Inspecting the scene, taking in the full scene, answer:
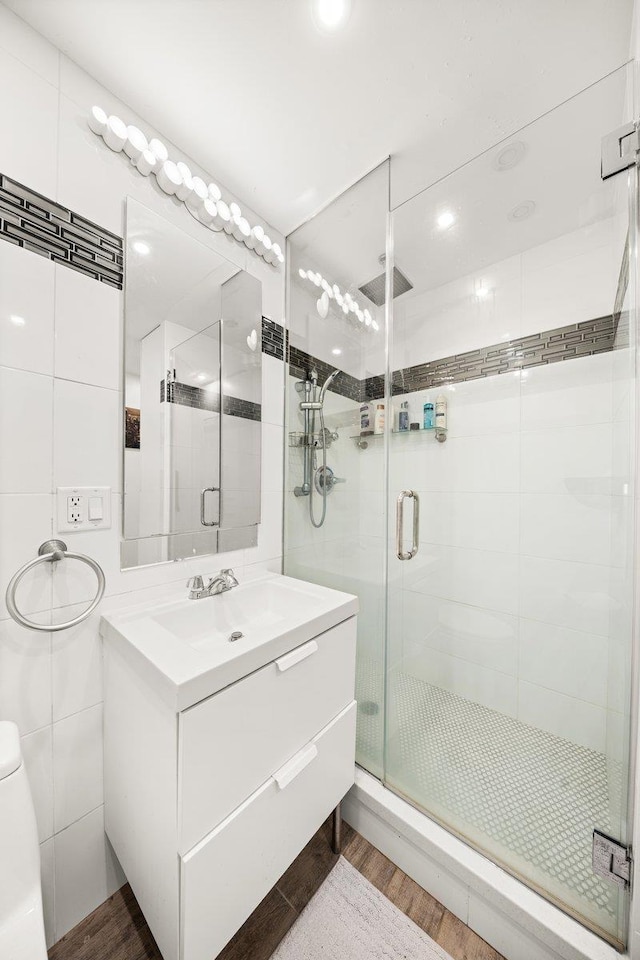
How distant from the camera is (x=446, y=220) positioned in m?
1.49

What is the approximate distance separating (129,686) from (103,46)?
1.80 metres

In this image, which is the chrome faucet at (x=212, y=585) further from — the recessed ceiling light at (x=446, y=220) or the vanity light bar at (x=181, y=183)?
the recessed ceiling light at (x=446, y=220)

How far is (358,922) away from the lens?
1.04m

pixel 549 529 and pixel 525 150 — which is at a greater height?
pixel 525 150

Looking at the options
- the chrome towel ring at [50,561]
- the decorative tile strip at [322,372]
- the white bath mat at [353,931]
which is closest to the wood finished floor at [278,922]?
the white bath mat at [353,931]

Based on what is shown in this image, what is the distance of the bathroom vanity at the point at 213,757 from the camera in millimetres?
757

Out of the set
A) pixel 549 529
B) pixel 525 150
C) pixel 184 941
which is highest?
pixel 525 150

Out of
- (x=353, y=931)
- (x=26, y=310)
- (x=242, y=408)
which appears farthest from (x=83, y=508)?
(x=353, y=931)

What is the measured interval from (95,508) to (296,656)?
2.41ft

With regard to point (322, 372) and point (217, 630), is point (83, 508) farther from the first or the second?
point (322, 372)

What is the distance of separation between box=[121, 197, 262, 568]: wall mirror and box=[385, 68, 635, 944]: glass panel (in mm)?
657

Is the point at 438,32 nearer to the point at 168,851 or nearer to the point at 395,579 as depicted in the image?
the point at 395,579

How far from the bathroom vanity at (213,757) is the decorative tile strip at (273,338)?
1.16m

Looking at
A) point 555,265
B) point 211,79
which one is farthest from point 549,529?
point 211,79
